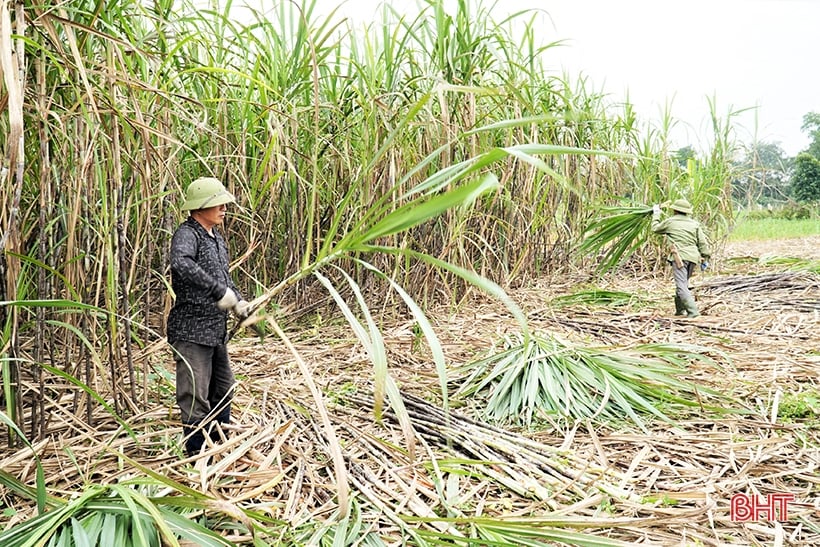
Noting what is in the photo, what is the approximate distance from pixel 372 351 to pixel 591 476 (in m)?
1.44

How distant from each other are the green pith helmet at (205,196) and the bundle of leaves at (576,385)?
1235 millimetres

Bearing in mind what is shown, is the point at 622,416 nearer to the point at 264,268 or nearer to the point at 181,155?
the point at 264,268

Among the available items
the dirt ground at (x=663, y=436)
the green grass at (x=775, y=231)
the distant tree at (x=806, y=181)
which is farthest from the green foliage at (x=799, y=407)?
the distant tree at (x=806, y=181)

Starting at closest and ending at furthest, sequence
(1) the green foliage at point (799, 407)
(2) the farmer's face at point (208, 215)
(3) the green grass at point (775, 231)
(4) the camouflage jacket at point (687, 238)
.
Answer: (2) the farmer's face at point (208, 215) → (1) the green foliage at point (799, 407) → (4) the camouflage jacket at point (687, 238) → (3) the green grass at point (775, 231)

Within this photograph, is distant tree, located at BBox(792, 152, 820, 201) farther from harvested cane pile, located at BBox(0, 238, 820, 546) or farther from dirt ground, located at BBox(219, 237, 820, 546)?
harvested cane pile, located at BBox(0, 238, 820, 546)

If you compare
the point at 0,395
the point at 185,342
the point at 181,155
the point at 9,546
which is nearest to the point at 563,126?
the point at 181,155

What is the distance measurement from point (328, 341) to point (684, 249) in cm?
276

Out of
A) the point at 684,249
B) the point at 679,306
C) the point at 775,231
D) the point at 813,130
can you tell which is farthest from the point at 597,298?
the point at 813,130

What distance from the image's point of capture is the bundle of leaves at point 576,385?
8.40 feet

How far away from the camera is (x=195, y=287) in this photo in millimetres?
2145

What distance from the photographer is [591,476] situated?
6.70 ft

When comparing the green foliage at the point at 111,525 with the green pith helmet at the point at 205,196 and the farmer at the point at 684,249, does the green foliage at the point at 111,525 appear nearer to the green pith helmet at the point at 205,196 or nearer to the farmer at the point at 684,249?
the green pith helmet at the point at 205,196

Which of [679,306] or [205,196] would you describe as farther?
[679,306]

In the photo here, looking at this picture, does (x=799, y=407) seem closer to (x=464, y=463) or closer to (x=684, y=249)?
(x=464, y=463)
